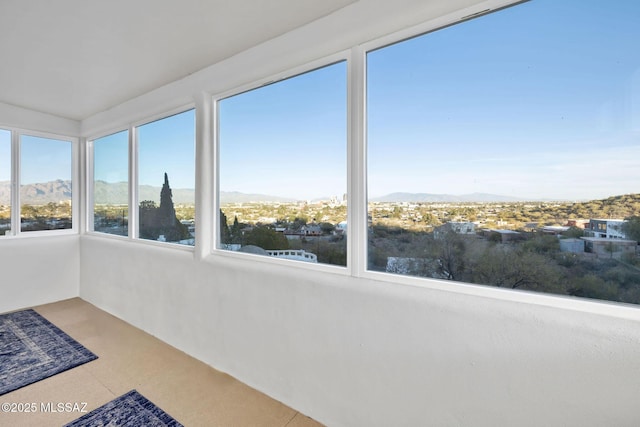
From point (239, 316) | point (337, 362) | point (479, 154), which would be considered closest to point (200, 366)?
point (239, 316)

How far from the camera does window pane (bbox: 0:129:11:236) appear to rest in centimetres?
361

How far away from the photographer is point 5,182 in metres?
3.64

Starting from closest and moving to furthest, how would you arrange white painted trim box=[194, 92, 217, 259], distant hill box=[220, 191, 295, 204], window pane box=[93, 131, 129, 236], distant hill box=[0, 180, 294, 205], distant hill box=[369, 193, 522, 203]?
distant hill box=[369, 193, 522, 203] < distant hill box=[220, 191, 295, 204] < white painted trim box=[194, 92, 217, 259] < distant hill box=[0, 180, 294, 205] < window pane box=[93, 131, 129, 236]

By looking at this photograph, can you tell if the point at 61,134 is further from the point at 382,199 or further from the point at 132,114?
the point at 382,199

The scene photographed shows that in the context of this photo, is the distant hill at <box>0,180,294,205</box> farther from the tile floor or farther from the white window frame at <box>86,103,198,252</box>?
the tile floor

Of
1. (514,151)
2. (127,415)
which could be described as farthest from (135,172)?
(514,151)

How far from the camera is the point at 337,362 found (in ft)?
5.89

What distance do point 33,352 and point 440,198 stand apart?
3659 millimetres

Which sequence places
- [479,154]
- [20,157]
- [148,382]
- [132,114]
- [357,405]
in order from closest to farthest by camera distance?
[479,154]
[357,405]
[148,382]
[132,114]
[20,157]

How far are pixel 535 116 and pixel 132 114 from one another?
3.66 meters

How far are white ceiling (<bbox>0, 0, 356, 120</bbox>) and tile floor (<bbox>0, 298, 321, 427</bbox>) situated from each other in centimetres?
249

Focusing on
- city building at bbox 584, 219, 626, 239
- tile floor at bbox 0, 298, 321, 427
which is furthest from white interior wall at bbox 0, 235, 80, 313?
city building at bbox 584, 219, 626, 239

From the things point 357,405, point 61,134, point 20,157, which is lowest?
point 357,405

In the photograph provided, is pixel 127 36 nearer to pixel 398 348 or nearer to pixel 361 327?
pixel 361 327
